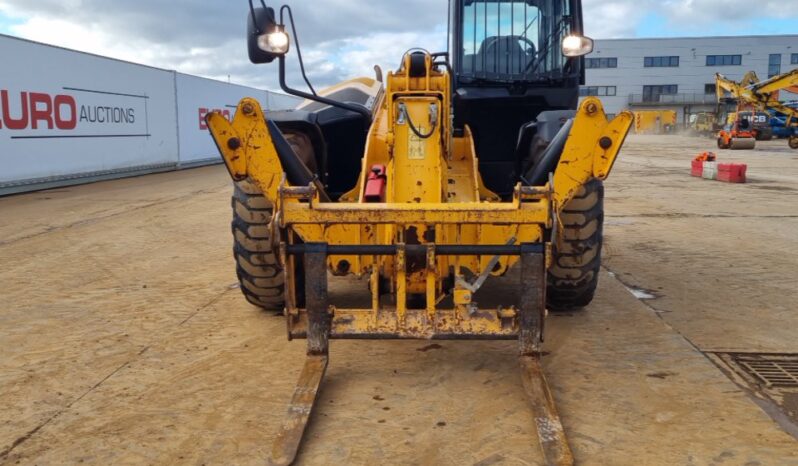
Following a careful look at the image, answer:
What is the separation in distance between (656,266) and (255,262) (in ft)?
12.8

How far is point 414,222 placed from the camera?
3.29 metres

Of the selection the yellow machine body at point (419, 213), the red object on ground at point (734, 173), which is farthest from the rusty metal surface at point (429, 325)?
the red object on ground at point (734, 173)

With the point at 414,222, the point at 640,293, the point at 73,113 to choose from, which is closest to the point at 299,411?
the point at 414,222

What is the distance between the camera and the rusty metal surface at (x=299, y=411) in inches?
108

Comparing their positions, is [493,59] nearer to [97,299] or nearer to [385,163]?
[385,163]

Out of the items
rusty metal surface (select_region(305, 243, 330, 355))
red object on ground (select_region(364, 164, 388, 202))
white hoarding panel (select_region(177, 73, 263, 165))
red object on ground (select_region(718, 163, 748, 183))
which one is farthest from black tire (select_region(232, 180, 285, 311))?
white hoarding panel (select_region(177, 73, 263, 165))

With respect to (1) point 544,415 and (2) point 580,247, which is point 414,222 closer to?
(1) point 544,415

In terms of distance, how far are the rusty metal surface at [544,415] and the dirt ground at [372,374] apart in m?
0.07

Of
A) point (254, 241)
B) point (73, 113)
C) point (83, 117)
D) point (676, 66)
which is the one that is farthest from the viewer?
point (676, 66)

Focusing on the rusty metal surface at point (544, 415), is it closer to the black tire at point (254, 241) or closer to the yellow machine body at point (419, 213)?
the yellow machine body at point (419, 213)

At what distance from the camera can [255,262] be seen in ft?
14.5

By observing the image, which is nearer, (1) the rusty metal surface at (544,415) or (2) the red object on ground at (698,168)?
(1) the rusty metal surface at (544,415)

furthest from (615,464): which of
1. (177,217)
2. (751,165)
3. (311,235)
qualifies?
(751,165)

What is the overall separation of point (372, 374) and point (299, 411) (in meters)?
0.66
